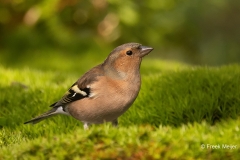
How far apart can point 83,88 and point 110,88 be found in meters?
0.48

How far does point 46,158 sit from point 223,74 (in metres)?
3.56

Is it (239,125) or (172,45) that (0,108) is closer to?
(239,125)

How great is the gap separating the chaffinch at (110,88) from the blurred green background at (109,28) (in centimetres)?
809

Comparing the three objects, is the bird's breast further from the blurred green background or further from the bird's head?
the blurred green background

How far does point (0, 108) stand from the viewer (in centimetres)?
750

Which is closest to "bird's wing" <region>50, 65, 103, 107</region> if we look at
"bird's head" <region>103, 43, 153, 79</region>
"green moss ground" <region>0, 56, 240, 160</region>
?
"bird's head" <region>103, 43, 153, 79</region>

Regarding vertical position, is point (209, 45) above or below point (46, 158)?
below

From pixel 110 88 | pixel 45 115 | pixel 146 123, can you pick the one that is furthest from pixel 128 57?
pixel 45 115

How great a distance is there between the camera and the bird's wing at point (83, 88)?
5.94 metres

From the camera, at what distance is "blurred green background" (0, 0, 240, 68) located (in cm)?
1457

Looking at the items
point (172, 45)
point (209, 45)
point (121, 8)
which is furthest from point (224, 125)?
point (172, 45)

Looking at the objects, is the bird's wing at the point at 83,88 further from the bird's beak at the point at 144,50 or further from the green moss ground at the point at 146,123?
the bird's beak at the point at 144,50

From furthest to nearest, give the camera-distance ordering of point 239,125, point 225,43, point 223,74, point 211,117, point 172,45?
point 172,45
point 225,43
point 223,74
point 211,117
point 239,125

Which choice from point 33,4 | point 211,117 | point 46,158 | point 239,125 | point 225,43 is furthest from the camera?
point 225,43
